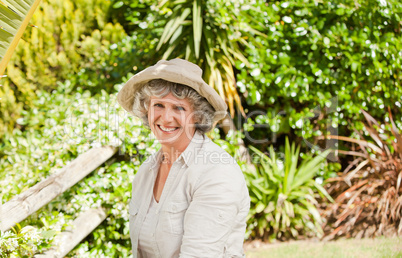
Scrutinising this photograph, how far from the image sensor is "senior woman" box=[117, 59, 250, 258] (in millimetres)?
1725

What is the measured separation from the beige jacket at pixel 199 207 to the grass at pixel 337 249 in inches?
81.5

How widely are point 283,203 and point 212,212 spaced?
8.60 ft

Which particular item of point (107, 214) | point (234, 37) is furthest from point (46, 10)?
point (107, 214)

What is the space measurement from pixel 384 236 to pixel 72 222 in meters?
3.05

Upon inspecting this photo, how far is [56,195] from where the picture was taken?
9.50 feet

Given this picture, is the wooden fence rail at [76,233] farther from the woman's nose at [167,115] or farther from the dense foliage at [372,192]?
the dense foliage at [372,192]

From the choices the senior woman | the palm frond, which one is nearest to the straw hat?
the senior woman

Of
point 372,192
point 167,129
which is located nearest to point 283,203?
point 372,192

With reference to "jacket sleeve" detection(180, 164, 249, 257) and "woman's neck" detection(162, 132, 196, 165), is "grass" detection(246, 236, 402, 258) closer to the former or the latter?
"woman's neck" detection(162, 132, 196, 165)

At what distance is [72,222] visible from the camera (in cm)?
304

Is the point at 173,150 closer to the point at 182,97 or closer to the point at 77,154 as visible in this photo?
the point at 182,97

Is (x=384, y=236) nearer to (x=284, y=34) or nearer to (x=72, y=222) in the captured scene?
(x=284, y=34)

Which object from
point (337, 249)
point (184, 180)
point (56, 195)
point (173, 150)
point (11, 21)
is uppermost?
point (11, 21)

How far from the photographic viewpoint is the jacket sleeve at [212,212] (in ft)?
5.54
